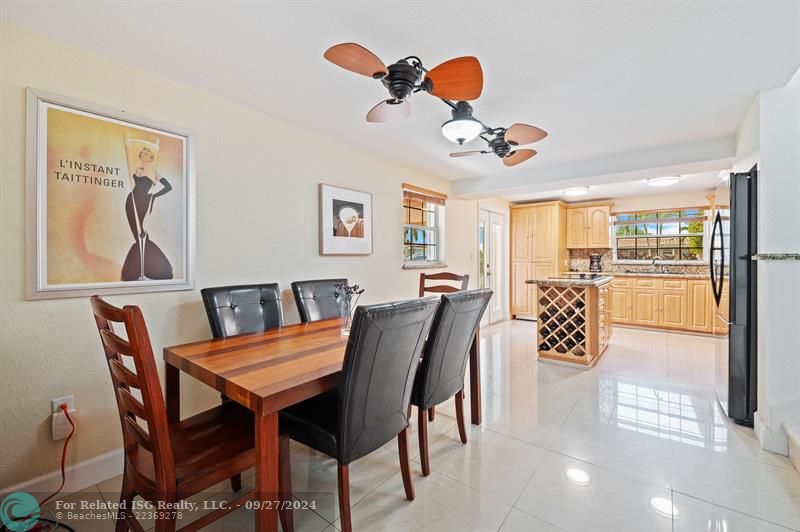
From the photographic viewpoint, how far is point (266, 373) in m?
1.39

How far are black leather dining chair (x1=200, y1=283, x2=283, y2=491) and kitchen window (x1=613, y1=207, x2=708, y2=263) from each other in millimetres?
6330

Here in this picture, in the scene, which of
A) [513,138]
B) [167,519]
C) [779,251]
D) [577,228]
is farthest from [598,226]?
[167,519]

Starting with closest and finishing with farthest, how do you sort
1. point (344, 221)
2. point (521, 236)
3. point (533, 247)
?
point (344, 221) < point (533, 247) < point (521, 236)

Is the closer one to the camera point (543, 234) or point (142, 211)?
point (142, 211)

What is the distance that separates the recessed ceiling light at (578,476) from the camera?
1867mm

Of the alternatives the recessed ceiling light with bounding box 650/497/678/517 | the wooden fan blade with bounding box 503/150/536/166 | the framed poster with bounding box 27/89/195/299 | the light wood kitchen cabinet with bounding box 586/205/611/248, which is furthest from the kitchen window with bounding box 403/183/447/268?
the light wood kitchen cabinet with bounding box 586/205/611/248

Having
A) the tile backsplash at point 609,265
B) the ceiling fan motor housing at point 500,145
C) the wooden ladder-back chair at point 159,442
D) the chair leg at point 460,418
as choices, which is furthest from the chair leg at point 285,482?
the tile backsplash at point 609,265

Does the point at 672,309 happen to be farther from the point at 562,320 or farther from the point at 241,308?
the point at 241,308

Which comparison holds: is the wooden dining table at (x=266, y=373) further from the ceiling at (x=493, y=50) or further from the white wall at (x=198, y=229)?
the ceiling at (x=493, y=50)

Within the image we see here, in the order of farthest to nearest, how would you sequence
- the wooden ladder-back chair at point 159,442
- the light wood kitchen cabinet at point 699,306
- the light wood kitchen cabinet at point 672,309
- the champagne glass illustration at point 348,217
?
the light wood kitchen cabinet at point 672,309 < the light wood kitchen cabinet at point 699,306 < the champagne glass illustration at point 348,217 < the wooden ladder-back chair at point 159,442

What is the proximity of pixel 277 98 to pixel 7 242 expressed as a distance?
1658 millimetres

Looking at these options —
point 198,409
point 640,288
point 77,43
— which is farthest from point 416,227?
point 640,288

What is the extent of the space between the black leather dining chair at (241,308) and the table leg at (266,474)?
82 centimetres

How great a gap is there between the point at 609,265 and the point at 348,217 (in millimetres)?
5366
